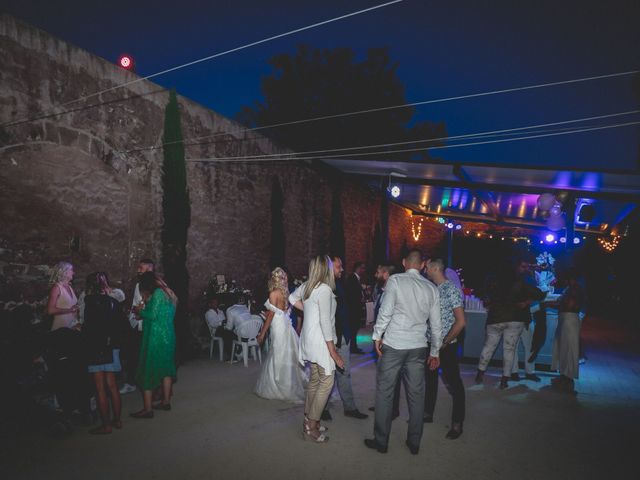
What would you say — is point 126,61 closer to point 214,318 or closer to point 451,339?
point 214,318

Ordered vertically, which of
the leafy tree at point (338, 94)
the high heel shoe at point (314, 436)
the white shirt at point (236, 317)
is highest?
the leafy tree at point (338, 94)

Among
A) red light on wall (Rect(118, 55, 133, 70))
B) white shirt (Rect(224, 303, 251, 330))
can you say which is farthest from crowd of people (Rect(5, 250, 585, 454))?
red light on wall (Rect(118, 55, 133, 70))

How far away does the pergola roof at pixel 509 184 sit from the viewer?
307 inches

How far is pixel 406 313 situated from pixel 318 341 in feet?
2.58

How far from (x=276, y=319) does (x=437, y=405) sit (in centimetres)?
206

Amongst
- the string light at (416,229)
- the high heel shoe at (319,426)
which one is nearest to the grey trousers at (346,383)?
the high heel shoe at (319,426)

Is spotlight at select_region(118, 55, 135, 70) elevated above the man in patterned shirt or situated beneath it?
elevated above

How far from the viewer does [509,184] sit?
9672mm

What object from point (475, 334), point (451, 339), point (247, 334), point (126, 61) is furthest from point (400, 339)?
point (126, 61)

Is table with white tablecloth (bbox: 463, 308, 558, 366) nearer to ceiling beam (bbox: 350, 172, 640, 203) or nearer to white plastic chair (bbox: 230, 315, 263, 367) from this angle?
white plastic chair (bbox: 230, 315, 263, 367)

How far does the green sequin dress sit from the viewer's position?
158 inches

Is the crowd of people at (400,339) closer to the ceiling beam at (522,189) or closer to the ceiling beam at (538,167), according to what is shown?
the ceiling beam at (538,167)

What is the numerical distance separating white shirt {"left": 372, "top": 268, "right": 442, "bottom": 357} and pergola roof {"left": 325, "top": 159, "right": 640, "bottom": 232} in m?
5.13

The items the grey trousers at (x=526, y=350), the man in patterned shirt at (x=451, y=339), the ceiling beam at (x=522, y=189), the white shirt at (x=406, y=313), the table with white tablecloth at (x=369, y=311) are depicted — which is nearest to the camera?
the white shirt at (x=406, y=313)
